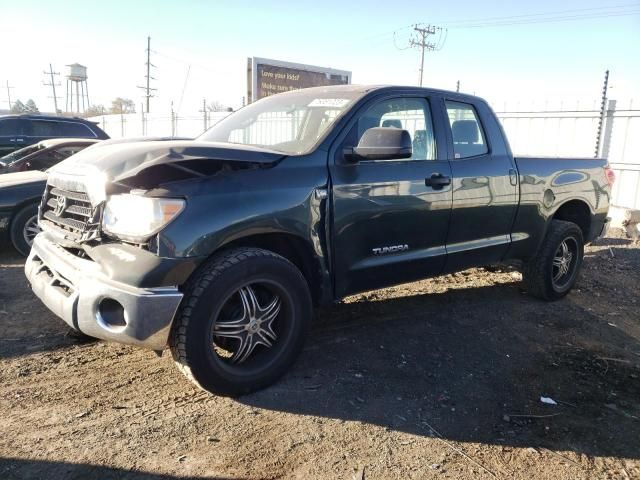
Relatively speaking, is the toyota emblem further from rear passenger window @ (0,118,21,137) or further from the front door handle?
rear passenger window @ (0,118,21,137)

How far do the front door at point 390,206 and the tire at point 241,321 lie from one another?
46cm

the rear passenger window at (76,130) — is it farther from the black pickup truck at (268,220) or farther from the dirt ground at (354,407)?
the black pickup truck at (268,220)

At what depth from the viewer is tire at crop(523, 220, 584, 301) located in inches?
201

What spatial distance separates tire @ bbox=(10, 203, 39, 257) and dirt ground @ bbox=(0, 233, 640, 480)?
1.65m

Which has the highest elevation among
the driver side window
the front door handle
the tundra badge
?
the driver side window

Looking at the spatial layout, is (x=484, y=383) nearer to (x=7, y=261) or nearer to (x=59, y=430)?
(x=59, y=430)

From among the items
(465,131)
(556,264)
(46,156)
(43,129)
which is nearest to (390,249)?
(465,131)

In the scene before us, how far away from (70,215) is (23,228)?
3.38 m

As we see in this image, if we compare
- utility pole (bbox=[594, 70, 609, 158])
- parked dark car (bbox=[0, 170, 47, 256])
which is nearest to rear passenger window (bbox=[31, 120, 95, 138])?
parked dark car (bbox=[0, 170, 47, 256])

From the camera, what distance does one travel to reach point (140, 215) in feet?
9.02

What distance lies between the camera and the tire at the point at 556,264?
5113 millimetres

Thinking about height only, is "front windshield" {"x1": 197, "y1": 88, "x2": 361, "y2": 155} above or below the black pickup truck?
above

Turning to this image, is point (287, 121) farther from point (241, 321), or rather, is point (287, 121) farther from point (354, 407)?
point (354, 407)

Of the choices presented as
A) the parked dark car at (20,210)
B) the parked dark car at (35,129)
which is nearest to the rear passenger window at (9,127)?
the parked dark car at (35,129)
